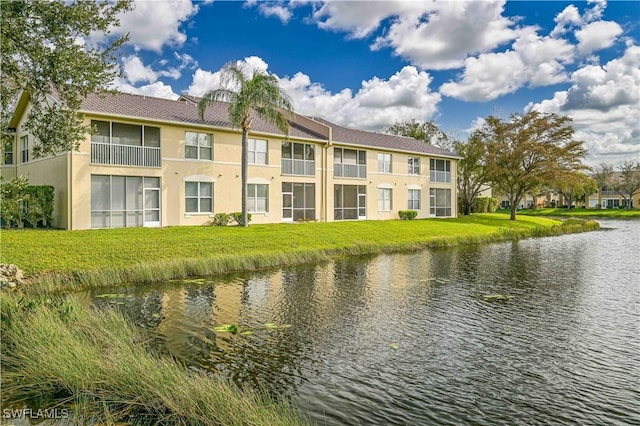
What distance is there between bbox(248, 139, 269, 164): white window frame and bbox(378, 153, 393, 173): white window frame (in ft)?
37.4

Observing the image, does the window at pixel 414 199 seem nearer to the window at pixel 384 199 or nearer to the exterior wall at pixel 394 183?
the exterior wall at pixel 394 183

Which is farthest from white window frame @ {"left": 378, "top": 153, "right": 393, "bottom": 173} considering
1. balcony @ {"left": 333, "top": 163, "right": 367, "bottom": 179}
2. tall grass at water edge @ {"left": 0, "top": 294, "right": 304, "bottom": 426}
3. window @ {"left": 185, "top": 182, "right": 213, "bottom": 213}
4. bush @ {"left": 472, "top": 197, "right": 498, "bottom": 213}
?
tall grass at water edge @ {"left": 0, "top": 294, "right": 304, "bottom": 426}

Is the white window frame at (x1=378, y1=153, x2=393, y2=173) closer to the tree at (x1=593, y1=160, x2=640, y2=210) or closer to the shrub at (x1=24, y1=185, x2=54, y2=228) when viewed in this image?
the shrub at (x1=24, y1=185, x2=54, y2=228)

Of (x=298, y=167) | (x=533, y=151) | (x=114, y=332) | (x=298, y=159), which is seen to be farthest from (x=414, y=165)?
(x=114, y=332)

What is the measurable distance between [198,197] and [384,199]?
16.9 metres

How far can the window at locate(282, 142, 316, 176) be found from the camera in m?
31.2

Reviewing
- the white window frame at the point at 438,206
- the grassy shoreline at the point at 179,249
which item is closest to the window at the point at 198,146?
the grassy shoreline at the point at 179,249

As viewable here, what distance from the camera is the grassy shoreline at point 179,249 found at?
14.6 meters

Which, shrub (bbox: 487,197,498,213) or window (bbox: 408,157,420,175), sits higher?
window (bbox: 408,157,420,175)

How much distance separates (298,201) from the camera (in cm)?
3191

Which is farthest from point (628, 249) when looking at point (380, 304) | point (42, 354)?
point (42, 354)

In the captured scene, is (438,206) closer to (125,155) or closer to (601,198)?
(125,155)

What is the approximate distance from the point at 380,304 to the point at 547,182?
35.2 m

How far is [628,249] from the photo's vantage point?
81.6ft
